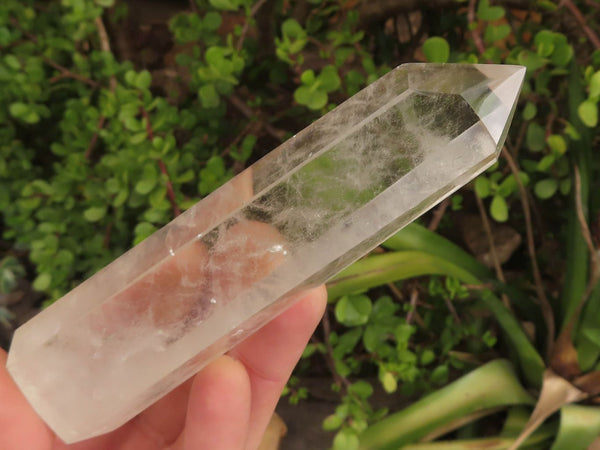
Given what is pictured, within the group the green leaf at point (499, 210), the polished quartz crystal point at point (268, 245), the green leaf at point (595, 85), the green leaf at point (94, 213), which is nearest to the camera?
the polished quartz crystal point at point (268, 245)

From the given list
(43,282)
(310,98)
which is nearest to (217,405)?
(310,98)

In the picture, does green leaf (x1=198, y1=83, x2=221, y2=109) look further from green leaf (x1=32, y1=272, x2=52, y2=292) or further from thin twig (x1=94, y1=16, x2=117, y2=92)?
green leaf (x1=32, y1=272, x2=52, y2=292)

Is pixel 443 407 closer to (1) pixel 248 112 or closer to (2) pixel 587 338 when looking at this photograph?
(2) pixel 587 338

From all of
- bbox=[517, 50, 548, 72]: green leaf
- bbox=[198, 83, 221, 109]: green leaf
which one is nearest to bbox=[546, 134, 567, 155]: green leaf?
bbox=[517, 50, 548, 72]: green leaf

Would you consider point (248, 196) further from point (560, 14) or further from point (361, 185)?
point (560, 14)

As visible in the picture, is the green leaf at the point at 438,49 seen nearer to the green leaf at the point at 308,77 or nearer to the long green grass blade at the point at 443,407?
the green leaf at the point at 308,77

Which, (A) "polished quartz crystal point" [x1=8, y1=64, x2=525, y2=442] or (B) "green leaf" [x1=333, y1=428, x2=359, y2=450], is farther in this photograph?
(B) "green leaf" [x1=333, y1=428, x2=359, y2=450]

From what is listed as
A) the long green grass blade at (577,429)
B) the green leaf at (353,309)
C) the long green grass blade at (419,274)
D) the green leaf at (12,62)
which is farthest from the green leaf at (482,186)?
the green leaf at (12,62)
